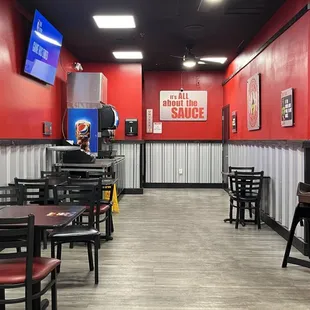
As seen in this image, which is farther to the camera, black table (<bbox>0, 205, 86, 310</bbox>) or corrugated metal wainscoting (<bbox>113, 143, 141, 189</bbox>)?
corrugated metal wainscoting (<bbox>113, 143, 141, 189</bbox>)

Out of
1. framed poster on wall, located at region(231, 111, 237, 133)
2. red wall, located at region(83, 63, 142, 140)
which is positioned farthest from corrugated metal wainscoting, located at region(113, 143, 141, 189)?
framed poster on wall, located at region(231, 111, 237, 133)

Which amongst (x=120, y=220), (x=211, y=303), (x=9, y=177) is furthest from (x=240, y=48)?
(x=211, y=303)

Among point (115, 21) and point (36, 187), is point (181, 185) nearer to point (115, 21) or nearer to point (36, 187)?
point (115, 21)

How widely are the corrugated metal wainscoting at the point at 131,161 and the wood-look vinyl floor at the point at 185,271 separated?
354 centimetres

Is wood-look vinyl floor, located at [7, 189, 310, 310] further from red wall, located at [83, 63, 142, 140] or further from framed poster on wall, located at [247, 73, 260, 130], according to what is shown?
red wall, located at [83, 63, 142, 140]

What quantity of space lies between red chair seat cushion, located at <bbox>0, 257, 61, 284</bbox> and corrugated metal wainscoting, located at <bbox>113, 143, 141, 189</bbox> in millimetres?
7393

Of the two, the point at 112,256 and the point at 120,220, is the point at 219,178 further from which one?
the point at 112,256

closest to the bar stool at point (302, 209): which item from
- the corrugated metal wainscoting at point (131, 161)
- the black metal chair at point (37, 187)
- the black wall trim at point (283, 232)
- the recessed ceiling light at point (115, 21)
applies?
the black wall trim at point (283, 232)

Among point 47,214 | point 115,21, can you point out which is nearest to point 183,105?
point 115,21

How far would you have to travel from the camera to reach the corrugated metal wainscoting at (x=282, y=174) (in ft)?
16.7

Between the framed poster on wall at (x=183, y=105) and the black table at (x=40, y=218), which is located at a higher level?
the framed poster on wall at (x=183, y=105)

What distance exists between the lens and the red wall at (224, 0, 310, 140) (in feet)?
16.1

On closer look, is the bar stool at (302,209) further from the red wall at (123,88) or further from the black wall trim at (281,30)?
the red wall at (123,88)

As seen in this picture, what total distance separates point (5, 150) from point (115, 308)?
2.90 m
